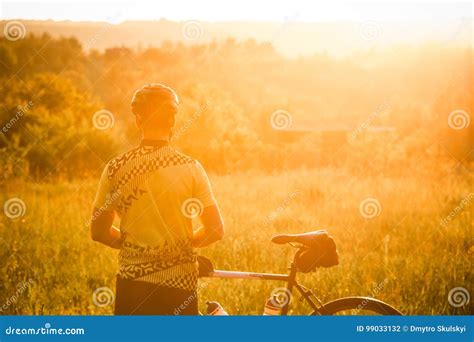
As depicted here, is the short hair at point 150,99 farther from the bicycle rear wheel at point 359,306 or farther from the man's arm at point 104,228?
the bicycle rear wheel at point 359,306

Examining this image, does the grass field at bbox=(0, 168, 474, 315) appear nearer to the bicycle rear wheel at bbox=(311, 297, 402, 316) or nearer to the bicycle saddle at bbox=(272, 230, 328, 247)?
the bicycle rear wheel at bbox=(311, 297, 402, 316)

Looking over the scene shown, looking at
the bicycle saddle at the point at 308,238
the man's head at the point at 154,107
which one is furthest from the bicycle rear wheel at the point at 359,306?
the man's head at the point at 154,107

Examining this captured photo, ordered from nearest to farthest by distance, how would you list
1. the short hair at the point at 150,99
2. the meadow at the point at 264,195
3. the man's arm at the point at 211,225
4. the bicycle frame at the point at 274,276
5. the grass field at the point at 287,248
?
1. the short hair at the point at 150,99
2. the man's arm at the point at 211,225
3. the bicycle frame at the point at 274,276
4. the grass field at the point at 287,248
5. the meadow at the point at 264,195

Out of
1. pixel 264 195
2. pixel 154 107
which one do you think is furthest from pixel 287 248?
pixel 264 195

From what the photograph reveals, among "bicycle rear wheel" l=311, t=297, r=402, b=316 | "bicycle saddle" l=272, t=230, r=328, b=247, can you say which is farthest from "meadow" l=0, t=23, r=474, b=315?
"bicycle saddle" l=272, t=230, r=328, b=247

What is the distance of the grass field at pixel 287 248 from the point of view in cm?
534

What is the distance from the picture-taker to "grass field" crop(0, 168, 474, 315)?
534 centimetres

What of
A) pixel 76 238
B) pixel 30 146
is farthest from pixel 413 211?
pixel 30 146

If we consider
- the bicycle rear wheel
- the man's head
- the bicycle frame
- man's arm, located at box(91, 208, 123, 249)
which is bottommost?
the bicycle rear wheel

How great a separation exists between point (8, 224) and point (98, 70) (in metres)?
40.9

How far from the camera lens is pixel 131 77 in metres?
41.2

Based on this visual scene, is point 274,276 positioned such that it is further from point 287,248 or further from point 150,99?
point 287,248

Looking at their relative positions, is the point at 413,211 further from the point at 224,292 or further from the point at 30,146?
the point at 30,146

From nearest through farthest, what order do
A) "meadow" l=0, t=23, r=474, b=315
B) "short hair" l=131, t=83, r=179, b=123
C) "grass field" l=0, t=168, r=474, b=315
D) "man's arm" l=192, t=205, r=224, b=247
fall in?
"short hair" l=131, t=83, r=179, b=123, "man's arm" l=192, t=205, r=224, b=247, "grass field" l=0, t=168, r=474, b=315, "meadow" l=0, t=23, r=474, b=315
